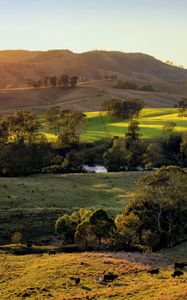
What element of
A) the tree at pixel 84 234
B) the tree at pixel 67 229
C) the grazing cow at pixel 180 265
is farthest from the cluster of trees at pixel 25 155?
the grazing cow at pixel 180 265

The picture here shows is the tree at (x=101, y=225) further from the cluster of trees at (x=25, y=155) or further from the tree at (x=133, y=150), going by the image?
the tree at (x=133, y=150)

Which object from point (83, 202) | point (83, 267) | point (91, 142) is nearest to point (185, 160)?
point (91, 142)

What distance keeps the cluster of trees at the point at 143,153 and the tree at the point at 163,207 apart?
204 feet

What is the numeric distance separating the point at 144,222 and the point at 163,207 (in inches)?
122

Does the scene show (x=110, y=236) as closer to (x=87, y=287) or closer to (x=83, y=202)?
(x=87, y=287)

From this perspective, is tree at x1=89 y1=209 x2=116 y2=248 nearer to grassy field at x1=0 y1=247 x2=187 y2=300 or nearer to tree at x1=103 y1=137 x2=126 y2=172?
grassy field at x1=0 y1=247 x2=187 y2=300

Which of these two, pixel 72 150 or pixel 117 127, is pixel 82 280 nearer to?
pixel 72 150

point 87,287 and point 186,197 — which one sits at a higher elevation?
point 186,197

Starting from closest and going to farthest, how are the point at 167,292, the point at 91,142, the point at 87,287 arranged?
the point at 167,292 < the point at 87,287 < the point at 91,142

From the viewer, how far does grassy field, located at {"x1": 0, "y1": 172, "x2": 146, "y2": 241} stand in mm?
61750

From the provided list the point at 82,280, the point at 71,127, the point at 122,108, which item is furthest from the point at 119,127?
the point at 82,280

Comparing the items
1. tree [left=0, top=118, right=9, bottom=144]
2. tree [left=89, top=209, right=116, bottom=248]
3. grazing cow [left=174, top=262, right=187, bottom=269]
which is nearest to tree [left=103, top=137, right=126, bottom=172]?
tree [left=0, top=118, right=9, bottom=144]

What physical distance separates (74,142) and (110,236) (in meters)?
80.7

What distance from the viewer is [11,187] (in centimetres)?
8462
